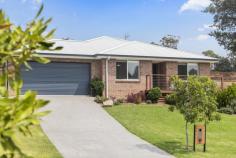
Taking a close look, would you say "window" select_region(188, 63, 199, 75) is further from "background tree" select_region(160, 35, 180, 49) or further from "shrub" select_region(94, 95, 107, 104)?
"background tree" select_region(160, 35, 180, 49)

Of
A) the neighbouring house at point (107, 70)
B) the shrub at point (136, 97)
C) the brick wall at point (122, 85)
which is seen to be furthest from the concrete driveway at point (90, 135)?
the neighbouring house at point (107, 70)

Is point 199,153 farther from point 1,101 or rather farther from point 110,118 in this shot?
point 1,101

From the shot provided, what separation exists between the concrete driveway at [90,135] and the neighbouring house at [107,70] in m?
4.26

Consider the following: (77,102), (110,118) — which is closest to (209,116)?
(110,118)

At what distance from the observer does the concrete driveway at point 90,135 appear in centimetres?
1288

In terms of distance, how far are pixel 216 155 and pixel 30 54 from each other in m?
11.4

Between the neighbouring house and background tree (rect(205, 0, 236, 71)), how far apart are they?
17159mm

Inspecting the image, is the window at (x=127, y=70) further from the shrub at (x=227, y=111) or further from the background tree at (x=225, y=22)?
the background tree at (x=225, y=22)

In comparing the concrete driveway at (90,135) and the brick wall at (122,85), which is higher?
the brick wall at (122,85)

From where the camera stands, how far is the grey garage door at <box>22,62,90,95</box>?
90.5 feet

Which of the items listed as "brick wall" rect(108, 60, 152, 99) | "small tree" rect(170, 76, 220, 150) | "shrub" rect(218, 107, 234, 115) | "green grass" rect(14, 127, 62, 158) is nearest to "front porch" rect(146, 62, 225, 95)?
"brick wall" rect(108, 60, 152, 99)

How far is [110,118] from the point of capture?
20094mm

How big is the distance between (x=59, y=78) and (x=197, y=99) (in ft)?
51.6

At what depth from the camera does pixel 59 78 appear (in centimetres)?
2822
